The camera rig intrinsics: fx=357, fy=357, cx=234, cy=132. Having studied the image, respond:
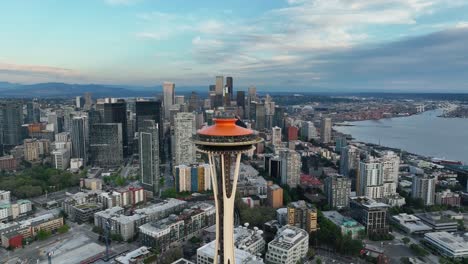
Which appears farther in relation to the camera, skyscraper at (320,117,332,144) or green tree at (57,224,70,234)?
skyscraper at (320,117,332,144)

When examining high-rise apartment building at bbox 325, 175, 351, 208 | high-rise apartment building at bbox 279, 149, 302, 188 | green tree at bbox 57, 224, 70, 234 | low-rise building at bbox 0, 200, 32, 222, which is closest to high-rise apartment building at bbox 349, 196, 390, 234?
high-rise apartment building at bbox 325, 175, 351, 208

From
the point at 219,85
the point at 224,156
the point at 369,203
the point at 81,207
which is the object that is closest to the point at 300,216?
the point at 369,203

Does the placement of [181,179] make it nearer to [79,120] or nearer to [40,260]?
[40,260]

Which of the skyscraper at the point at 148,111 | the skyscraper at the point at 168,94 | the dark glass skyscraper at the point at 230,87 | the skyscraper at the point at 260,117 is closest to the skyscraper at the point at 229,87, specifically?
the dark glass skyscraper at the point at 230,87

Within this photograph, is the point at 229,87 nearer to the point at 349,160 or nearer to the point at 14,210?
the point at 349,160

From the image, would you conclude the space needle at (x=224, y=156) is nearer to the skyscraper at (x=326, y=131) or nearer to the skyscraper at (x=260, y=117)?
the skyscraper at (x=326, y=131)

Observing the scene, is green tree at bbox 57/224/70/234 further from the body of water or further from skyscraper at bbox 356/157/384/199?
the body of water
